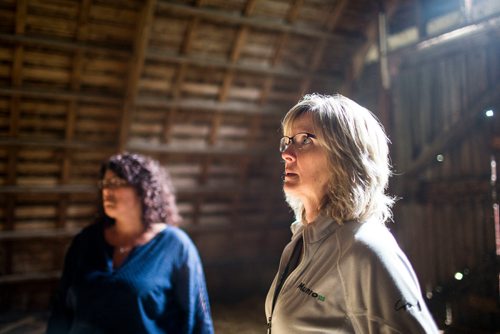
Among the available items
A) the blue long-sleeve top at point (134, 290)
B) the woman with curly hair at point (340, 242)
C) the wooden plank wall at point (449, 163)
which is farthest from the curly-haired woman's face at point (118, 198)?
the wooden plank wall at point (449, 163)

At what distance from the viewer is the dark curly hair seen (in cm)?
241

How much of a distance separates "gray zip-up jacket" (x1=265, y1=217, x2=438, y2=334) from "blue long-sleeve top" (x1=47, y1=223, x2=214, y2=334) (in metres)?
1.05

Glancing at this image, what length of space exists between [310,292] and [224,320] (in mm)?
4160

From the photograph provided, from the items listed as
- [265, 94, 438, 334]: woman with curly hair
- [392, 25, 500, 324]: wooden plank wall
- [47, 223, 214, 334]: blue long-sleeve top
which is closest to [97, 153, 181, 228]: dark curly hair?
[47, 223, 214, 334]: blue long-sleeve top

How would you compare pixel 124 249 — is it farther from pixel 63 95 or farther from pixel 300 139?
pixel 63 95

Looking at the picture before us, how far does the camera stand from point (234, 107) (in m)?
4.96

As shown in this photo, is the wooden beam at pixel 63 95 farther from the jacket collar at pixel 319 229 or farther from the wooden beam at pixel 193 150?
the jacket collar at pixel 319 229

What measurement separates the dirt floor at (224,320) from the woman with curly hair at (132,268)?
2.56 meters

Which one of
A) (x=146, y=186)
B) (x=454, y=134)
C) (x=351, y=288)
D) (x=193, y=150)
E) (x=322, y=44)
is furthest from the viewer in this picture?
(x=193, y=150)

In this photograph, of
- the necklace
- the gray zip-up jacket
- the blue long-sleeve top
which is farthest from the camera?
the necklace

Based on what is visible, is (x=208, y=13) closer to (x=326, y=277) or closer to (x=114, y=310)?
(x=114, y=310)

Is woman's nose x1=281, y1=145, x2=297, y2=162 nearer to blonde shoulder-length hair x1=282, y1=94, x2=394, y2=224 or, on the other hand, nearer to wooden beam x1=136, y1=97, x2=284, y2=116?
blonde shoulder-length hair x1=282, y1=94, x2=394, y2=224

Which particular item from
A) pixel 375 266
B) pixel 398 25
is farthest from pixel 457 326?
pixel 375 266

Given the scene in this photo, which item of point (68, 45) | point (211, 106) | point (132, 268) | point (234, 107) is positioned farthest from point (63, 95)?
point (132, 268)
